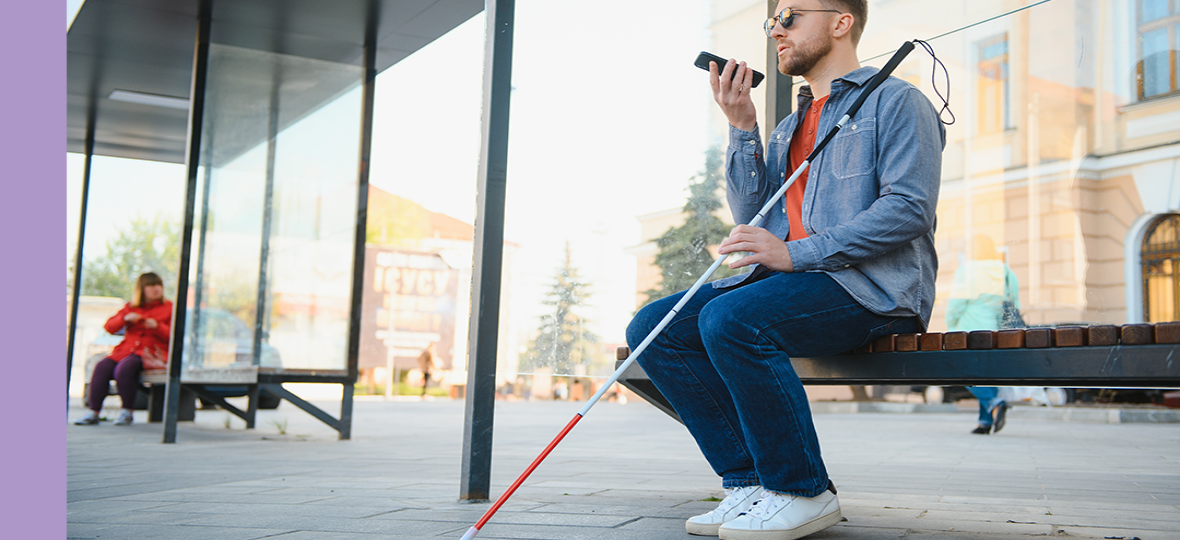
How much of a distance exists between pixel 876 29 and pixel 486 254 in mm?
2528

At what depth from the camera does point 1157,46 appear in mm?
8695

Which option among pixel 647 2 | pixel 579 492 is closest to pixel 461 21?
pixel 647 2

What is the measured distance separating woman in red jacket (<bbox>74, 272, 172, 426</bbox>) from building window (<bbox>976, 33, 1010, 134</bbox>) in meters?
7.83

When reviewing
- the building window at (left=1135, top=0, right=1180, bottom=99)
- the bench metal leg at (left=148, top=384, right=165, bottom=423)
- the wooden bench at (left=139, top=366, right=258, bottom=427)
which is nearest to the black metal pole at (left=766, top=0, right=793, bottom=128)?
the wooden bench at (left=139, top=366, right=258, bottom=427)

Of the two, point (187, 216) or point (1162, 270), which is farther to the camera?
point (1162, 270)

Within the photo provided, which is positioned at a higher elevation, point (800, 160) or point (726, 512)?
point (800, 160)

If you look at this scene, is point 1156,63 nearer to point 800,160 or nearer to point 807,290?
point 800,160

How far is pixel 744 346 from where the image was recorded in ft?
7.54

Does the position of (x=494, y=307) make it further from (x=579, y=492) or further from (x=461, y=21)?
(x=461, y=21)

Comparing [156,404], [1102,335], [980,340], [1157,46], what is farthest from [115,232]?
[1102,335]

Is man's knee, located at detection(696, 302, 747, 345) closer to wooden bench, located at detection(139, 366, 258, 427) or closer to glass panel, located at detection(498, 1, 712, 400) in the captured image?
glass panel, located at detection(498, 1, 712, 400)

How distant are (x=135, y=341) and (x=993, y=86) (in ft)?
29.3

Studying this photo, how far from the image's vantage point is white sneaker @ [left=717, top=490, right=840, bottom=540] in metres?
2.30

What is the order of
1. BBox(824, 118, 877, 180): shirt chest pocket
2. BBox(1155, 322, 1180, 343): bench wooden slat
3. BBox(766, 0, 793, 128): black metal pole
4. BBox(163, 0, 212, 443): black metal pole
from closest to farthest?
1. BBox(1155, 322, 1180, 343): bench wooden slat
2. BBox(824, 118, 877, 180): shirt chest pocket
3. BBox(766, 0, 793, 128): black metal pole
4. BBox(163, 0, 212, 443): black metal pole
